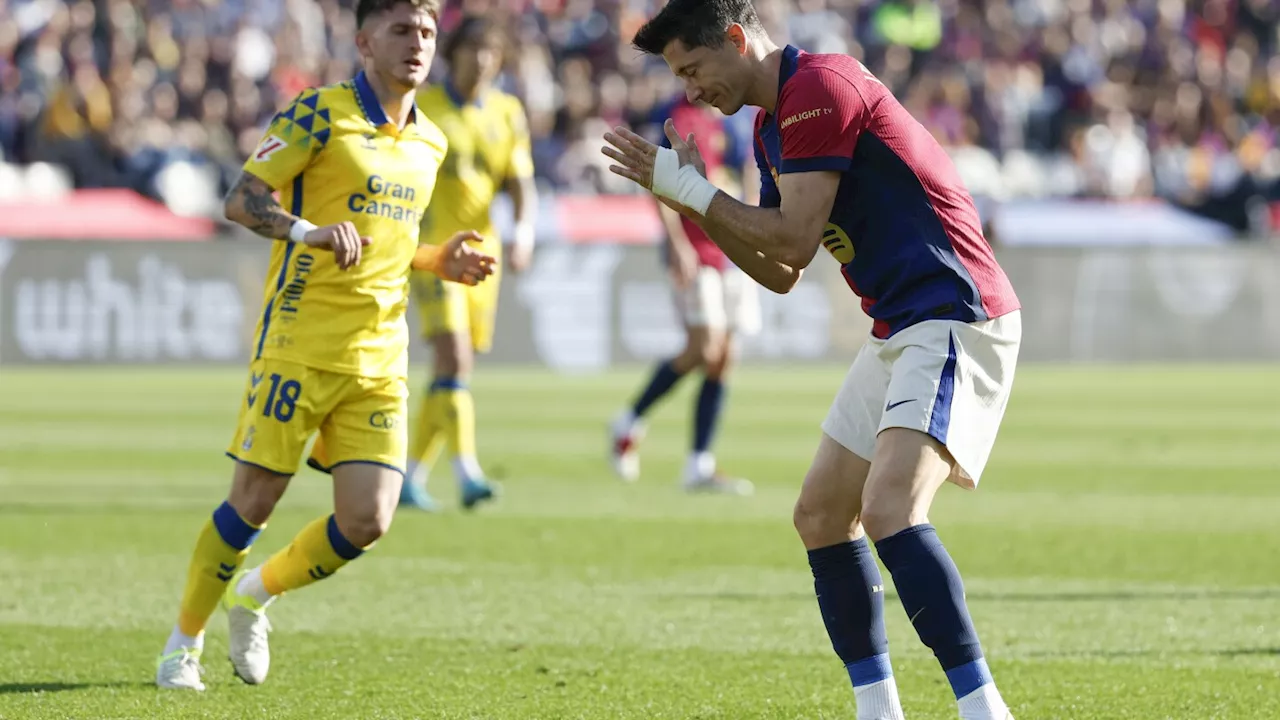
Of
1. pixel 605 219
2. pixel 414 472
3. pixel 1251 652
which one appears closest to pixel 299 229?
pixel 1251 652

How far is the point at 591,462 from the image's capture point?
13.0 meters

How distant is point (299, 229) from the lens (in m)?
5.63

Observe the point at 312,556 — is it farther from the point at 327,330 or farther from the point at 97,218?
the point at 97,218

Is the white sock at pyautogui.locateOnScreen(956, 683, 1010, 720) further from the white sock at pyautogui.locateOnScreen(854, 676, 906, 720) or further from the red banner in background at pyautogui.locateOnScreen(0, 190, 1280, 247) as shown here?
the red banner in background at pyautogui.locateOnScreen(0, 190, 1280, 247)

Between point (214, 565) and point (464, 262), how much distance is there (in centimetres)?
125

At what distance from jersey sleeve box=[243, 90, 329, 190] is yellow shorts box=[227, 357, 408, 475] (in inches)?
23.2

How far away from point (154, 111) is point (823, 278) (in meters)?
9.43

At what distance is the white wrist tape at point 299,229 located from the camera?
561 centimetres

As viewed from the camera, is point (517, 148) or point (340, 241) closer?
point (340, 241)

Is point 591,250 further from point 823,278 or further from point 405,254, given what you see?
point 405,254

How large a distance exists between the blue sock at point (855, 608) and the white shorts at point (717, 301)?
262 inches

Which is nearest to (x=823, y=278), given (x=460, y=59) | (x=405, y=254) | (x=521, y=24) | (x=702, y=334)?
(x=521, y=24)

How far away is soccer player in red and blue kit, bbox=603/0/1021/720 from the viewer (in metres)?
4.59

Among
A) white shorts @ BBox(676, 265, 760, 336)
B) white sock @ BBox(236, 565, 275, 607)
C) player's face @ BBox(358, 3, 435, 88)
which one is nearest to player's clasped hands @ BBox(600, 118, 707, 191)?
player's face @ BBox(358, 3, 435, 88)
